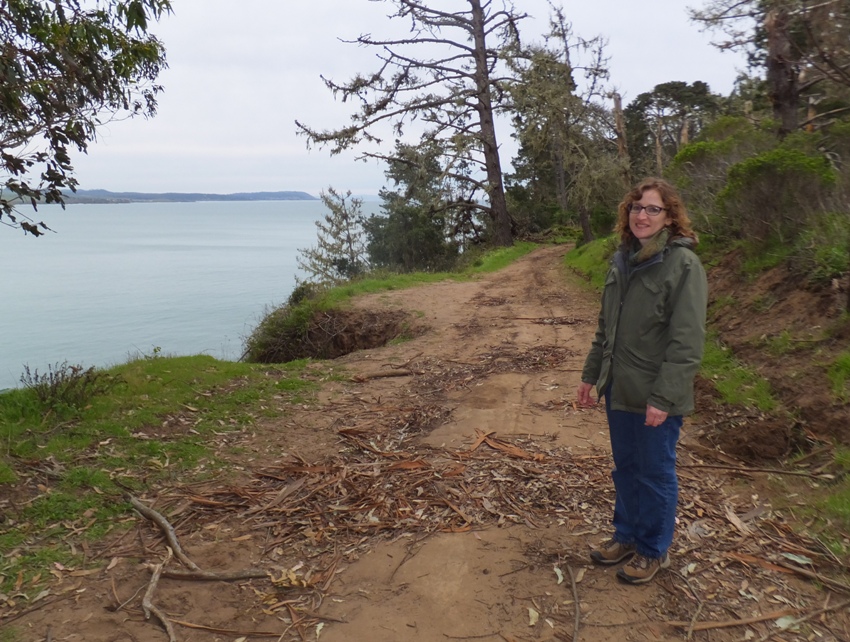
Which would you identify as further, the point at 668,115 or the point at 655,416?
the point at 668,115

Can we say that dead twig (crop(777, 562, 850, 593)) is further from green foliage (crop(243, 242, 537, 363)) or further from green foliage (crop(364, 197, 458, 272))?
green foliage (crop(364, 197, 458, 272))

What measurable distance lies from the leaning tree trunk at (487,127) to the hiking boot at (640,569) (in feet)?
71.9

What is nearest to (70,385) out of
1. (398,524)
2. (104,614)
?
(104,614)

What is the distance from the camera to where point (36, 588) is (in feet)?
11.8

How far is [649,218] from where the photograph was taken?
3.17m

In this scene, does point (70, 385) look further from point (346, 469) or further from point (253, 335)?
point (253, 335)

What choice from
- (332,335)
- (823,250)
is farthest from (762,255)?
(332,335)

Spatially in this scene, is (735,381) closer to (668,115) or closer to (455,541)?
(455,541)

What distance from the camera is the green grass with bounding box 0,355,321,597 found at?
4.17 meters

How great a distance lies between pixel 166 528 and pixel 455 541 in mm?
1876

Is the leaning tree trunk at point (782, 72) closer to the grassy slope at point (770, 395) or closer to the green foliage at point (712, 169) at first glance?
the green foliage at point (712, 169)

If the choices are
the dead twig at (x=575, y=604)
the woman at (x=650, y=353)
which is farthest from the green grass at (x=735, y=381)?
the dead twig at (x=575, y=604)

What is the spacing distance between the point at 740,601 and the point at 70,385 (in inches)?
223

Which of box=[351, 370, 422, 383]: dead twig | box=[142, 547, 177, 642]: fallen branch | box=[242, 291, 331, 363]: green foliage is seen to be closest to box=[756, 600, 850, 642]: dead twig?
box=[142, 547, 177, 642]: fallen branch
